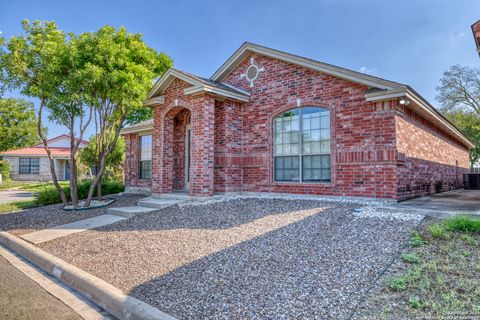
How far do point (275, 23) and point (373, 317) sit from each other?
11.9 meters

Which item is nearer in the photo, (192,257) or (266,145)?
(192,257)

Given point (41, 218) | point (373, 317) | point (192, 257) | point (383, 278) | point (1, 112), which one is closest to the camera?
point (373, 317)

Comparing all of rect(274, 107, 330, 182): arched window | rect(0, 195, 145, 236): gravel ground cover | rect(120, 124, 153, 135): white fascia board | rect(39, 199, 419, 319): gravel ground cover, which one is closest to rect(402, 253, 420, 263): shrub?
rect(39, 199, 419, 319): gravel ground cover

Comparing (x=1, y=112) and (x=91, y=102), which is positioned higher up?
(x=1, y=112)

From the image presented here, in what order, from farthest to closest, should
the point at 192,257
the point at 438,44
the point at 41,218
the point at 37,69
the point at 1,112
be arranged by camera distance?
the point at 1,112
the point at 438,44
the point at 37,69
the point at 41,218
the point at 192,257

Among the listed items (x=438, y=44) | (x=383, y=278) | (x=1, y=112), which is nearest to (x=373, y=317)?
(x=383, y=278)

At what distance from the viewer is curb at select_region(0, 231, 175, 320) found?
118 inches

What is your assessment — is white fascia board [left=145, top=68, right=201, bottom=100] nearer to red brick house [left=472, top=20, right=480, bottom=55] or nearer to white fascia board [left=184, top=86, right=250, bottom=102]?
white fascia board [left=184, top=86, right=250, bottom=102]

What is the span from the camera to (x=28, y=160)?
3136cm

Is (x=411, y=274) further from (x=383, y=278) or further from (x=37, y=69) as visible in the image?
(x=37, y=69)

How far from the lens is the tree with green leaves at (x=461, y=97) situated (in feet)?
83.5

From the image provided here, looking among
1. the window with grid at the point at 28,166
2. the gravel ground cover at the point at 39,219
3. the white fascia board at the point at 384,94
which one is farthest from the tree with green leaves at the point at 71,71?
the window with grid at the point at 28,166

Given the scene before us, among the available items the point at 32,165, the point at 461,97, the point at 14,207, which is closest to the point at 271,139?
the point at 14,207

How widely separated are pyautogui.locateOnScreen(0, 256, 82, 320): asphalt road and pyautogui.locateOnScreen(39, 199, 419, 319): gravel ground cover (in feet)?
2.03
